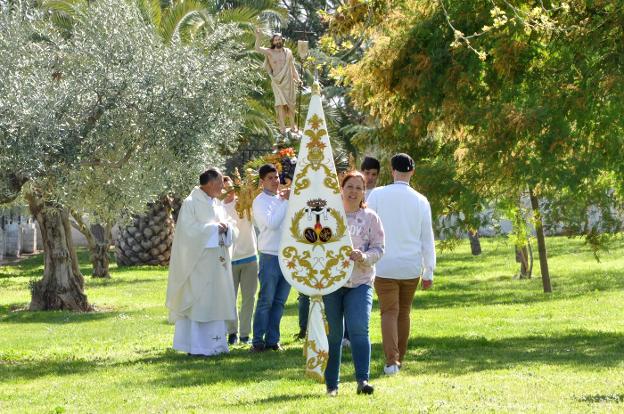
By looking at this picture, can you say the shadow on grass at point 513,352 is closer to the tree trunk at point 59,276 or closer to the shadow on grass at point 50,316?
the shadow on grass at point 50,316

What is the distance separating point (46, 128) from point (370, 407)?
627 cm

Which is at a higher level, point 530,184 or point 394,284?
point 530,184

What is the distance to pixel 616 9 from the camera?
14.1 m

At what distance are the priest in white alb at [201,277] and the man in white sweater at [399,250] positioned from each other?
300 centimetres

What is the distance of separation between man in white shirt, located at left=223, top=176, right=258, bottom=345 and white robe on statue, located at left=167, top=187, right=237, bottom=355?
0.49 m

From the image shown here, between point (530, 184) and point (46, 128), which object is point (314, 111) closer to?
point (46, 128)

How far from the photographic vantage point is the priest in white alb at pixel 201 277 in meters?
13.9

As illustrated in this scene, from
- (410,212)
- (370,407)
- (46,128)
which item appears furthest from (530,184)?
(370,407)

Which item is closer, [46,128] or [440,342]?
[46,128]

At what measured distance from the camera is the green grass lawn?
9633 mm

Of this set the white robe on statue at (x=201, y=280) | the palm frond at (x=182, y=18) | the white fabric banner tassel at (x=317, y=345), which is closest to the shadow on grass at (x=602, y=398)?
the white fabric banner tassel at (x=317, y=345)

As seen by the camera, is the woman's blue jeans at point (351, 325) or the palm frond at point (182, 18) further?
the palm frond at point (182, 18)

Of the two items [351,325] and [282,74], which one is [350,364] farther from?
[282,74]

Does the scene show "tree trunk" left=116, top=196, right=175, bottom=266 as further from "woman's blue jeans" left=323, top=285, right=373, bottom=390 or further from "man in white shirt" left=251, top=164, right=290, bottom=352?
"woman's blue jeans" left=323, top=285, right=373, bottom=390
